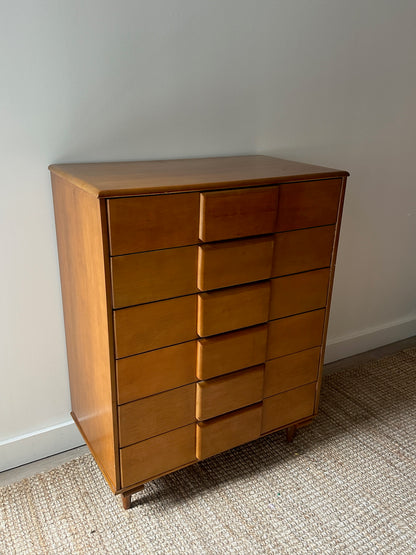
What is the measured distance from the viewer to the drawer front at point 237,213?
3.93 feet

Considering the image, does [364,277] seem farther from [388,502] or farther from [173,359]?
[173,359]

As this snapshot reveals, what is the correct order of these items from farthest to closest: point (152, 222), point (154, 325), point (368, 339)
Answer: point (368, 339) < point (154, 325) < point (152, 222)

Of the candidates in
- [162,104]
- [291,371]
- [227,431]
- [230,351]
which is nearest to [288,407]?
[291,371]

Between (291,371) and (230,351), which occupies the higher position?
(230,351)

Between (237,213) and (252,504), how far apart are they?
0.89m

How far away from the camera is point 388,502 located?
152 cm

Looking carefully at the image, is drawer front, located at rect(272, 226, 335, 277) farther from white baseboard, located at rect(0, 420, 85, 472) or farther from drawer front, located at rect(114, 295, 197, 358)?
white baseboard, located at rect(0, 420, 85, 472)

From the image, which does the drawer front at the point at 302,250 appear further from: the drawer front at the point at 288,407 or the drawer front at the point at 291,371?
the drawer front at the point at 288,407

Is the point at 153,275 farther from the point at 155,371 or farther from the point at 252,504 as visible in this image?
the point at 252,504

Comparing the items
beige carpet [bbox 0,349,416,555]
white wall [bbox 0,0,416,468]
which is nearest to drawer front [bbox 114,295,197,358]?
white wall [bbox 0,0,416,468]

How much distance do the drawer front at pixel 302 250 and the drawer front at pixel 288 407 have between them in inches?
17.1

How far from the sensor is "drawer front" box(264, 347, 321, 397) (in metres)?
1.53

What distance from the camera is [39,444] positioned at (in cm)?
162

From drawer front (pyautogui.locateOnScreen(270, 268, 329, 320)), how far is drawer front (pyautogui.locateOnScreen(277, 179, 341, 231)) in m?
0.16
